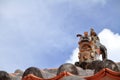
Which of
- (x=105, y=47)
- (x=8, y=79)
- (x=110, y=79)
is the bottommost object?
(x=110, y=79)

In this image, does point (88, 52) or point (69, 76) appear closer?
point (69, 76)

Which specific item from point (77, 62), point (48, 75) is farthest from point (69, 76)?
point (77, 62)

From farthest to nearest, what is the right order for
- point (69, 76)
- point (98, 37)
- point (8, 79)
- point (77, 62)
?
point (98, 37) → point (77, 62) → point (8, 79) → point (69, 76)

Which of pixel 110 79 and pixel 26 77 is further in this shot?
pixel 26 77

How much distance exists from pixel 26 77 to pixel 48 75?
1211 mm

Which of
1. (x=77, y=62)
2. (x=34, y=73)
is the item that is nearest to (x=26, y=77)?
(x=34, y=73)

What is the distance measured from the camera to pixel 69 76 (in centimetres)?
798

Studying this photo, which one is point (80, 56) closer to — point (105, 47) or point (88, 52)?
point (88, 52)

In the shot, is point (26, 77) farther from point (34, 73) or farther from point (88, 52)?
point (88, 52)

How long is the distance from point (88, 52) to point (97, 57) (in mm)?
731

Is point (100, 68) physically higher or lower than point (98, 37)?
lower

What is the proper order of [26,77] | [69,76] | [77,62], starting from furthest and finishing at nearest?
[77,62]
[26,77]
[69,76]

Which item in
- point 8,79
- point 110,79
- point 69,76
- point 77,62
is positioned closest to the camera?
point 110,79

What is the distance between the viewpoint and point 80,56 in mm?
13086
